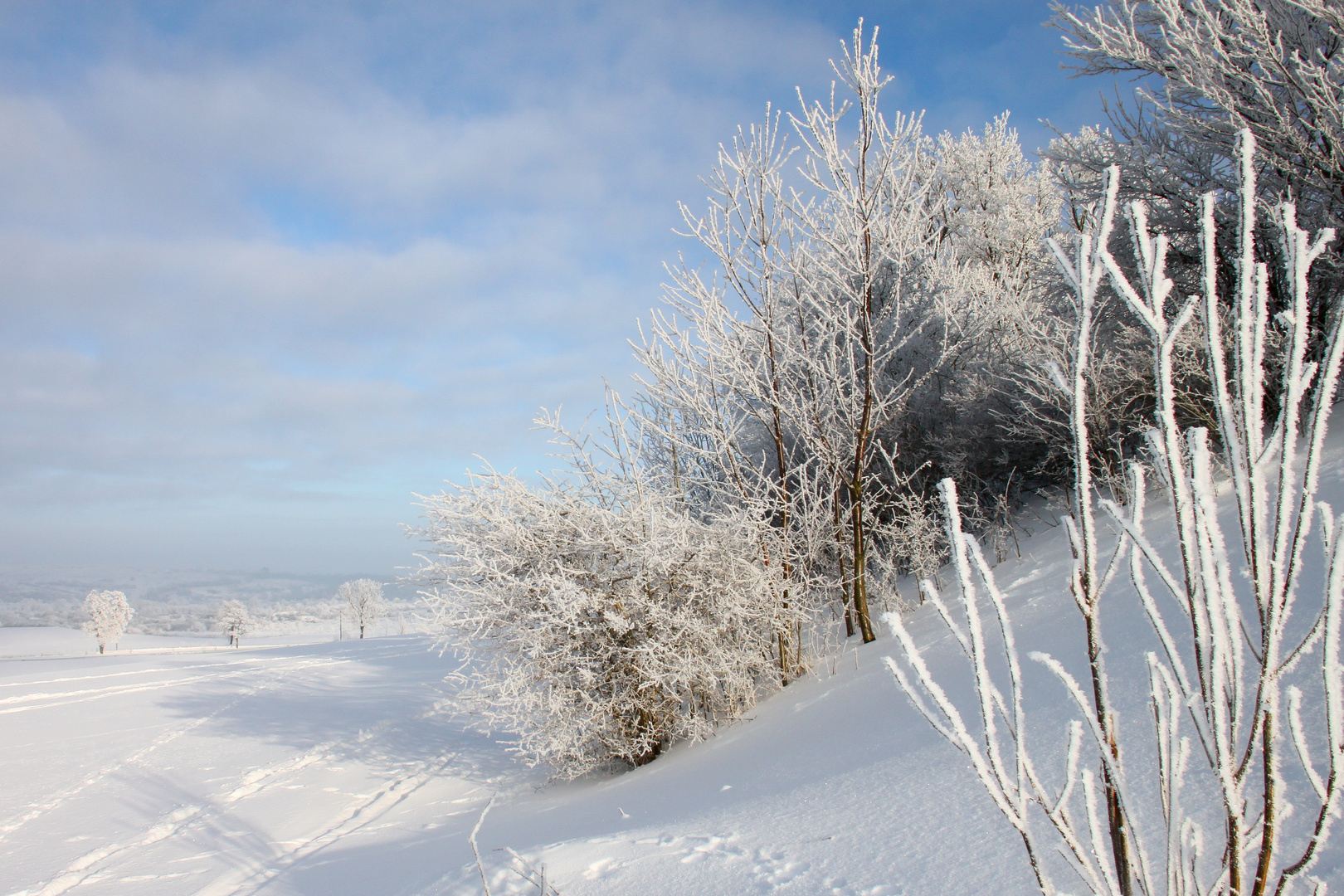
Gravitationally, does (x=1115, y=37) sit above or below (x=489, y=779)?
above

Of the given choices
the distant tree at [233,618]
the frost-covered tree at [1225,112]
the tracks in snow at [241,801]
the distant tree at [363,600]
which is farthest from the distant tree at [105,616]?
the frost-covered tree at [1225,112]

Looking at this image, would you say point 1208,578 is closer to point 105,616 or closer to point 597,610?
point 597,610

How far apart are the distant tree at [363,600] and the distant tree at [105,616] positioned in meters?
13.7

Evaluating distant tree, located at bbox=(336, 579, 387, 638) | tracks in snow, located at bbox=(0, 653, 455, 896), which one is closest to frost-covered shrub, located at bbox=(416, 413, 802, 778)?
tracks in snow, located at bbox=(0, 653, 455, 896)

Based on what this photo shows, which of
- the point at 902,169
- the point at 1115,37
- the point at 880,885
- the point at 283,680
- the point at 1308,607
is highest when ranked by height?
the point at 1115,37

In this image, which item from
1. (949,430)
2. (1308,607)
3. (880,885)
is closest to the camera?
(880,885)

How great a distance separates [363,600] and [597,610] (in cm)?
4969

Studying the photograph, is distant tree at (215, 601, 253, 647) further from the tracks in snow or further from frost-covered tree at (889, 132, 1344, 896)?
frost-covered tree at (889, 132, 1344, 896)

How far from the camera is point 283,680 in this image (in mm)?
13133

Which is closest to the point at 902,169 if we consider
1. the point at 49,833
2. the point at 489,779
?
the point at 489,779

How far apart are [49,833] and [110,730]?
13.2 ft

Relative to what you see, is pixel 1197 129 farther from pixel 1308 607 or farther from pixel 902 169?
pixel 1308 607

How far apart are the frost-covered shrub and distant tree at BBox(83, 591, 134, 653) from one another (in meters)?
42.0

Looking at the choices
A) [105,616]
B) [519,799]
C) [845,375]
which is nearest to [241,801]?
[519,799]
